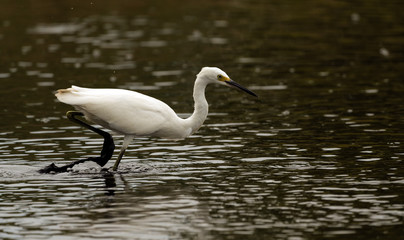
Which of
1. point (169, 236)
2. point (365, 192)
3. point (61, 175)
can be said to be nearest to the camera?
point (169, 236)

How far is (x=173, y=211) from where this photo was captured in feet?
40.7

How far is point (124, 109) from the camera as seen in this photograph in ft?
49.2

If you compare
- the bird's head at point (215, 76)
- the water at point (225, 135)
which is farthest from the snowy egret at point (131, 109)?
the water at point (225, 135)

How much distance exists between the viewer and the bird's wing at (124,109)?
15.0 m

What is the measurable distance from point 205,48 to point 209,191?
1825 cm

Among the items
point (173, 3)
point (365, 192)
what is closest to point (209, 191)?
point (365, 192)

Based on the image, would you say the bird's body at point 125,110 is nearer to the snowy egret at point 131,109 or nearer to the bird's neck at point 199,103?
the snowy egret at point 131,109

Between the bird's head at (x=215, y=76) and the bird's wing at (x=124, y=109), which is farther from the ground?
the bird's head at (x=215, y=76)

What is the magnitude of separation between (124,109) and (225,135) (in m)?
3.70

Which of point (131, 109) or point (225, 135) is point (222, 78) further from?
point (225, 135)

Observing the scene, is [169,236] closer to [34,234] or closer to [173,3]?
[34,234]

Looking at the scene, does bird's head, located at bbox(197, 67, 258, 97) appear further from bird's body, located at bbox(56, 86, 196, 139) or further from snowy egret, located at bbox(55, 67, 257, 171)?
bird's body, located at bbox(56, 86, 196, 139)

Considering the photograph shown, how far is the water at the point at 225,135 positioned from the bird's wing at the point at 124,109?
0.83 meters

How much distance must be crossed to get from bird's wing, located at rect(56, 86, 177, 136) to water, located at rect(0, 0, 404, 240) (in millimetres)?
834
